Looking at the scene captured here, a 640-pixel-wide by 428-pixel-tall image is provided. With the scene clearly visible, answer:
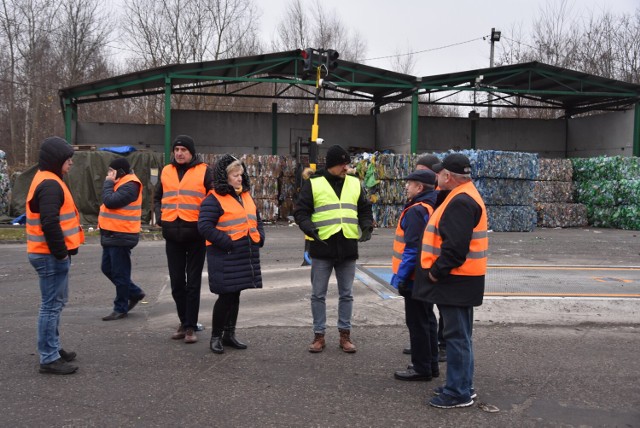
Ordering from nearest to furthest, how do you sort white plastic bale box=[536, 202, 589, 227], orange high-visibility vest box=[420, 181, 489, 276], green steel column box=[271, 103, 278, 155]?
orange high-visibility vest box=[420, 181, 489, 276] < white plastic bale box=[536, 202, 589, 227] < green steel column box=[271, 103, 278, 155]

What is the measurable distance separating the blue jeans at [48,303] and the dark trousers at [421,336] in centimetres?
306

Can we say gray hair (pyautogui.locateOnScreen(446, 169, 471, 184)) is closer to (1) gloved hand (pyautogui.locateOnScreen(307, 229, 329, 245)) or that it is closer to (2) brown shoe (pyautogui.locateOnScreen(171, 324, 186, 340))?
(1) gloved hand (pyautogui.locateOnScreen(307, 229, 329, 245))

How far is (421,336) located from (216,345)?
201 centimetres

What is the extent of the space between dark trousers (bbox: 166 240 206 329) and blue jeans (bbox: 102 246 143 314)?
105 centimetres

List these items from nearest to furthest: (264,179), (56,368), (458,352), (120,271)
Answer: (458,352), (56,368), (120,271), (264,179)

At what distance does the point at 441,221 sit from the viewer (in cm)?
455

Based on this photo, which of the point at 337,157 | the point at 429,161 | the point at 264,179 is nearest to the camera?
the point at 429,161

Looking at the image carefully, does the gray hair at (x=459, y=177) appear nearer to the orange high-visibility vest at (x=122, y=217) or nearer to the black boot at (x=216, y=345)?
the black boot at (x=216, y=345)

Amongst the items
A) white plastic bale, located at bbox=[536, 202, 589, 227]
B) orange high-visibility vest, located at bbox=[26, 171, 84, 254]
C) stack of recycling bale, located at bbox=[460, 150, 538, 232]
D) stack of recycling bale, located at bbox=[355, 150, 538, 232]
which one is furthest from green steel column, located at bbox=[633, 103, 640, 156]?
orange high-visibility vest, located at bbox=[26, 171, 84, 254]

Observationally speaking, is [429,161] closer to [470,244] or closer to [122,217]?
[470,244]

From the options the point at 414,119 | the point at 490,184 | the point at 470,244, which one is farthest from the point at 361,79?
the point at 470,244

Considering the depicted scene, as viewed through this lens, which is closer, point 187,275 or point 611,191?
point 187,275

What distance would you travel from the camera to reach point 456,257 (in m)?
4.41

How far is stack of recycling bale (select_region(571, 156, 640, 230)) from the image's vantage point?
2195 centimetres
